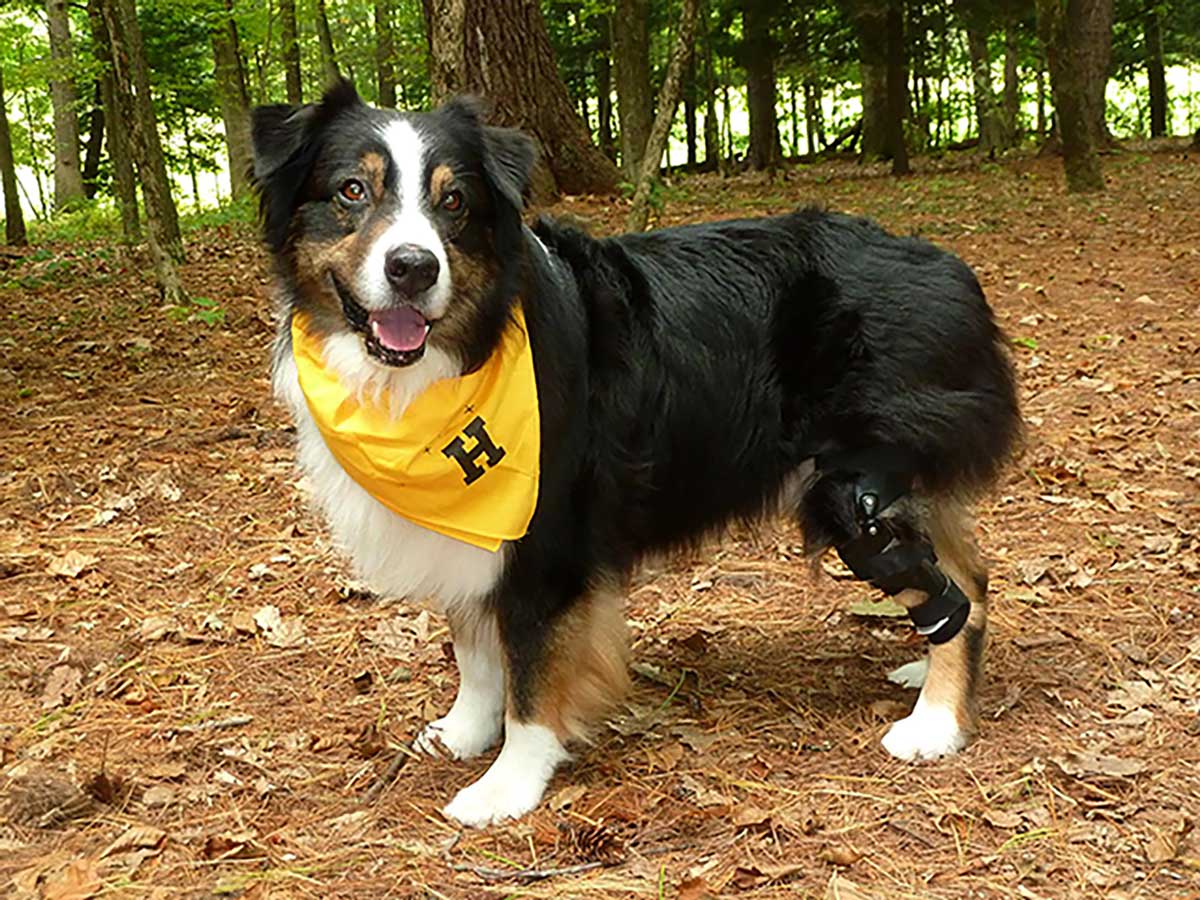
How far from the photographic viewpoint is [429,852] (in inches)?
125

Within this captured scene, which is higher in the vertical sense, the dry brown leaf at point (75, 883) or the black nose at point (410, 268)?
the black nose at point (410, 268)

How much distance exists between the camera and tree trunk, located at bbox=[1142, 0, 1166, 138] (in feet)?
78.8

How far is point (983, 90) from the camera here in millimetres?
18812

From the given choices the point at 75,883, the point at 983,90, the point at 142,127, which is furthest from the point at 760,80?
the point at 75,883

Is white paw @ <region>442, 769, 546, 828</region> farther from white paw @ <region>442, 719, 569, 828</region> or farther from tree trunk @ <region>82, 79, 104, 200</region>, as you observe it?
tree trunk @ <region>82, 79, 104, 200</region>

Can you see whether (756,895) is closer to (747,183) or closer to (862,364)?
(862,364)

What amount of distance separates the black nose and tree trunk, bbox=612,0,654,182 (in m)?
11.5

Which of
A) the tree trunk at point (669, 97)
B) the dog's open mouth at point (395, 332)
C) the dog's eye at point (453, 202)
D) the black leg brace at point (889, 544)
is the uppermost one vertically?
the tree trunk at point (669, 97)

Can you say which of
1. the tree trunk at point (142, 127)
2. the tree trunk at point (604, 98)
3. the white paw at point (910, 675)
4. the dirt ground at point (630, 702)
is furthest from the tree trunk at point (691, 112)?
the white paw at point (910, 675)

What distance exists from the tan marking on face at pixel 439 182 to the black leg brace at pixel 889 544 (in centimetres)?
145

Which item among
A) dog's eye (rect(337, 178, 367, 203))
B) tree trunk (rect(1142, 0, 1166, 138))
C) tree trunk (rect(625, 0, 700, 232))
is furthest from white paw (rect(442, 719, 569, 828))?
tree trunk (rect(1142, 0, 1166, 138))

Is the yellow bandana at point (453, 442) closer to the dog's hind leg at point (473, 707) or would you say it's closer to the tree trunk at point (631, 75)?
the dog's hind leg at point (473, 707)

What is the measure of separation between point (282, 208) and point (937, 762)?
2547mm

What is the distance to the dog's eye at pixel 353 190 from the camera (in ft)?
10.3
